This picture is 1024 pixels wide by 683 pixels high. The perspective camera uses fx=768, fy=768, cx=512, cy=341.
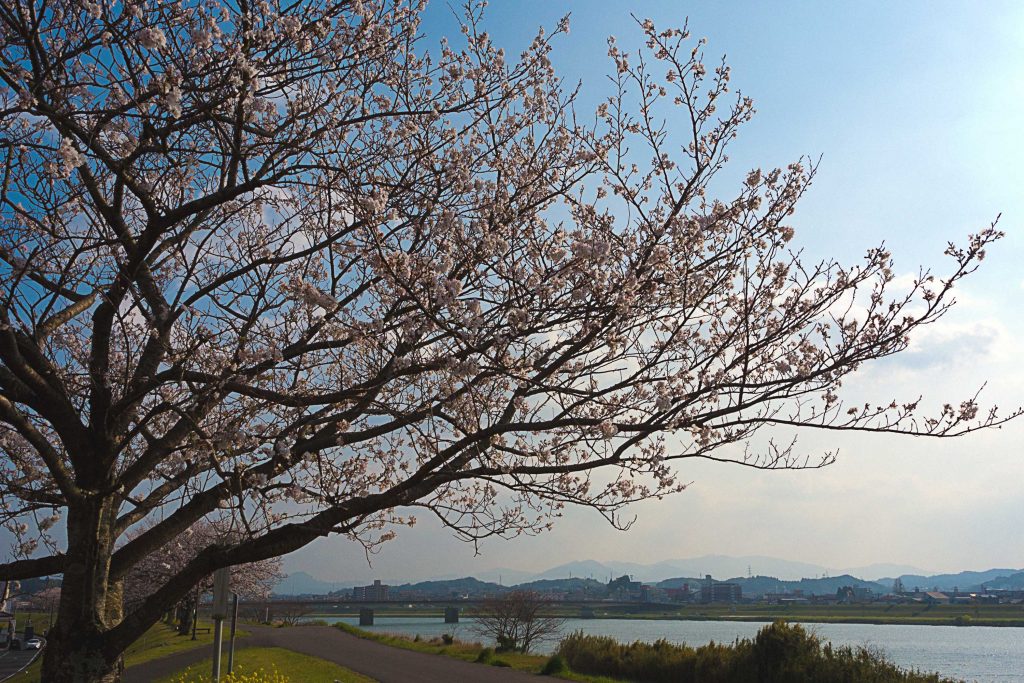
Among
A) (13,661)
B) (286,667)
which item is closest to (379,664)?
(286,667)

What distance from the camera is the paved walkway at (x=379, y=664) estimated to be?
2247 cm

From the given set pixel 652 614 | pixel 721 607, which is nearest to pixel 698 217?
pixel 652 614

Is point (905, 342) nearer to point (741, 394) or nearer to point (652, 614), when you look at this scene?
point (741, 394)

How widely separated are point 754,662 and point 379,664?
1278 centimetres

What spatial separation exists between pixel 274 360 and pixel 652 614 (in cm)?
9155

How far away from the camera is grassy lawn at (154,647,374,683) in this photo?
20.2 metres

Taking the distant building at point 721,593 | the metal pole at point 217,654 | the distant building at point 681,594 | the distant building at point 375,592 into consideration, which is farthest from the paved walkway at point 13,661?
the distant building at point 721,593

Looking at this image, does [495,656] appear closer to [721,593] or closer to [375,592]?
[375,592]

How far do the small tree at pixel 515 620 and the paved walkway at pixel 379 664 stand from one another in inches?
163

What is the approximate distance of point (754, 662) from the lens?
20.7m

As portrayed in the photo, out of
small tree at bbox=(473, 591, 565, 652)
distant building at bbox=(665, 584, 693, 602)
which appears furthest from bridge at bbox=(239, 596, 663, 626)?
small tree at bbox=(473, 591, 565, 652)

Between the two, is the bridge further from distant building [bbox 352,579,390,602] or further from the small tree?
the small tree

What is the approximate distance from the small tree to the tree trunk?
29074 millimetres

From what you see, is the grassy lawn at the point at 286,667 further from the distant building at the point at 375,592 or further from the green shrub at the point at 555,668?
the distant building at the point at 375,592
